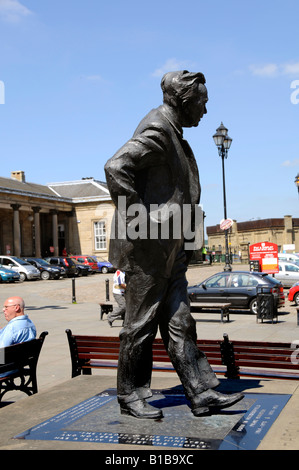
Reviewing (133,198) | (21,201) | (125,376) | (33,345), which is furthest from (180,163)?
(21,201)

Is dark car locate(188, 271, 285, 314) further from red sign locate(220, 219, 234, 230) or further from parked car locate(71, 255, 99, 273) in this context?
parked car locate(71, 255, 99, 273)

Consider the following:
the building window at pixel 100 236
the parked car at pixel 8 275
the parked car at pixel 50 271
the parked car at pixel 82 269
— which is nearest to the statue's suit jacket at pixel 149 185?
the parked car at pixel 8 275

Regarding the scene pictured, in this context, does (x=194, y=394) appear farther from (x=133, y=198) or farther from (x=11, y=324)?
(x=11, y=324)

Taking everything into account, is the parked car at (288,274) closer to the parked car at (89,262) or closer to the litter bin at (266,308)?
the litter bin at (266,308)

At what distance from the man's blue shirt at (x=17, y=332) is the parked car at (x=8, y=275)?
95.7ft

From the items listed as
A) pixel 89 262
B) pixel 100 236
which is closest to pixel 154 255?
pixel 89 262

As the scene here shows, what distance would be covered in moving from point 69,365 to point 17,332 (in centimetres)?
310

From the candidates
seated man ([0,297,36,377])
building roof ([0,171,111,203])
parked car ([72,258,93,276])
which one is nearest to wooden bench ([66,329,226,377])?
seated man ([0,297,36,377])

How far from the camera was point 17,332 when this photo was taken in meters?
6.09

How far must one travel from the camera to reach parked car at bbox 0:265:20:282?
34.5 meters

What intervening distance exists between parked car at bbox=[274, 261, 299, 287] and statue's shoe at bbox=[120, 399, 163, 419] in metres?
21.4

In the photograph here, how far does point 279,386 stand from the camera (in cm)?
→ 523
